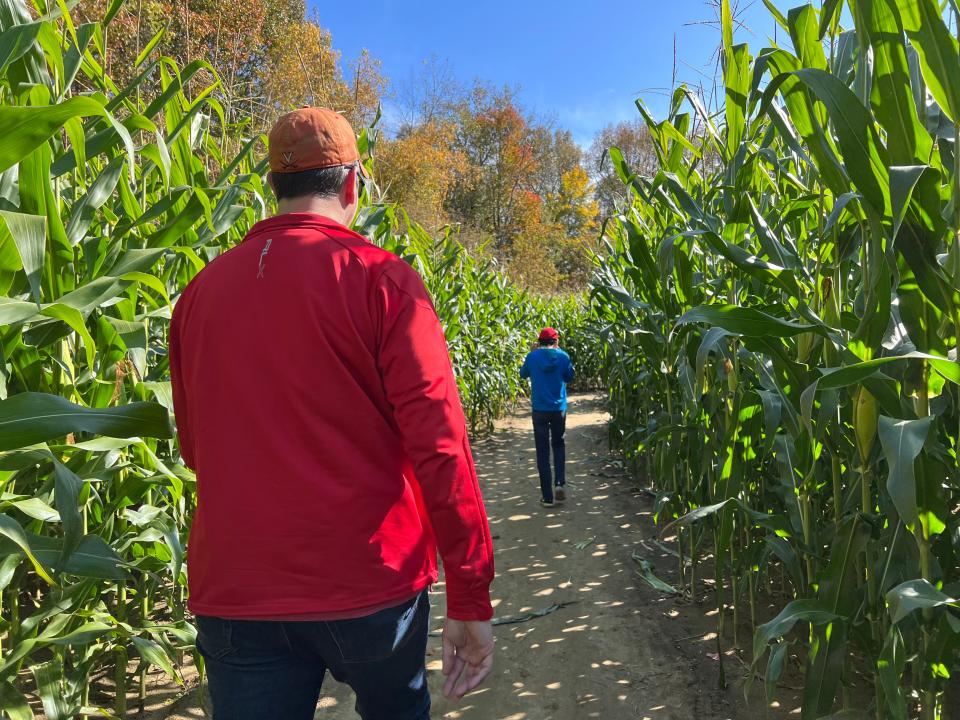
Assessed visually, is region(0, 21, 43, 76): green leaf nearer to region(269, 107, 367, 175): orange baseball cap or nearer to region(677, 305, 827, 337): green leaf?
region(269, 107, 367, 175): orange baseball cap

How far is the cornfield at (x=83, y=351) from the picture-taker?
1131 millimetres

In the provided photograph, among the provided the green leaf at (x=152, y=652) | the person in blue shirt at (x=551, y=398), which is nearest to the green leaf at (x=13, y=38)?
the green leaf at (x=152, y=652)

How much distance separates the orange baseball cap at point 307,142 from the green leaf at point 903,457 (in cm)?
128

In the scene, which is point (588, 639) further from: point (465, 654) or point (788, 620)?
point (465, 654)

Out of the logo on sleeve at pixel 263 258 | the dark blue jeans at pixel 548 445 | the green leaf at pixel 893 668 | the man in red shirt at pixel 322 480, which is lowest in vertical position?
the dark blue jeans at pixel 548 445

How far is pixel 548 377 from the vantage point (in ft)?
19.9

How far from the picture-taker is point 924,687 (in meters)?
1.53

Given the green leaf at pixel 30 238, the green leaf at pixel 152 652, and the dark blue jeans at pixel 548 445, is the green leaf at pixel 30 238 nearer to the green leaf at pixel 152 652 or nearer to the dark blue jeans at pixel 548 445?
the green leaf at pixel 152 652

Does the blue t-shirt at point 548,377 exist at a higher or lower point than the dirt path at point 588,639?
higher

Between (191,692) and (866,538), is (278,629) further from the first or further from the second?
(191,692)

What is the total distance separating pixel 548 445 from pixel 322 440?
471 cm

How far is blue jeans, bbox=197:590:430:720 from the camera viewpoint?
1.24 metres

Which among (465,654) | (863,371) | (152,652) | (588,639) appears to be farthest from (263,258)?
(588,639)

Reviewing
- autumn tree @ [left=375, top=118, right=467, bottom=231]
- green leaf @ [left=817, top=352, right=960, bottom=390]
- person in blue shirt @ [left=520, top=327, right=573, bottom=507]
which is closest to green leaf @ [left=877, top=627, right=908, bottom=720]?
Result: green leaf @ [left=817, top=352, right=960, bottom=390]
